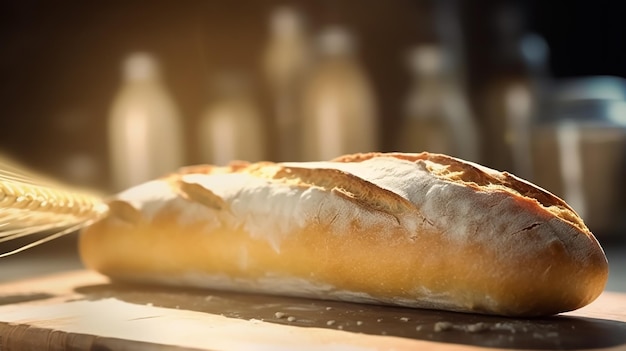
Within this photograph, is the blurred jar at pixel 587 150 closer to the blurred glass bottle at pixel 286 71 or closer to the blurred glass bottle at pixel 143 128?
the blurred glass bottle at pixel 286 71

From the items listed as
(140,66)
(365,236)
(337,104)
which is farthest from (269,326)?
(140,66)

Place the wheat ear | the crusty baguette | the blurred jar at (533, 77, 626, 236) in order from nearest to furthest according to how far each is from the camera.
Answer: the crusty baguette
the wheat ear
the blurred jar at (533, 77, 626, 236)

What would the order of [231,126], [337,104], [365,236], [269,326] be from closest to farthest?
[269,326]
[365,236]
[337,104]
[231,126]

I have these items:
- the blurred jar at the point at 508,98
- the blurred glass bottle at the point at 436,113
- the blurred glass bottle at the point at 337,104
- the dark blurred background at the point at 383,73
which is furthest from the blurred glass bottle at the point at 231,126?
the blurred jar at the point at 508,98

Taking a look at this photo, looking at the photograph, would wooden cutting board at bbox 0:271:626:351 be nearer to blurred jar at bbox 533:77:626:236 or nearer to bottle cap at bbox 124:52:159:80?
blurred jar at bbox 533:77:626:236

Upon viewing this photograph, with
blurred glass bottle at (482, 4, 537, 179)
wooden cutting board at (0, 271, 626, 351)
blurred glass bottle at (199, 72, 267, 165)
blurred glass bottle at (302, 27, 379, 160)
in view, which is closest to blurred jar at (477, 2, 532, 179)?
blurred glass bottle at (482, 4, 537, 179)

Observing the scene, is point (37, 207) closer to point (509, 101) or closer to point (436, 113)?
point (436, 113)
